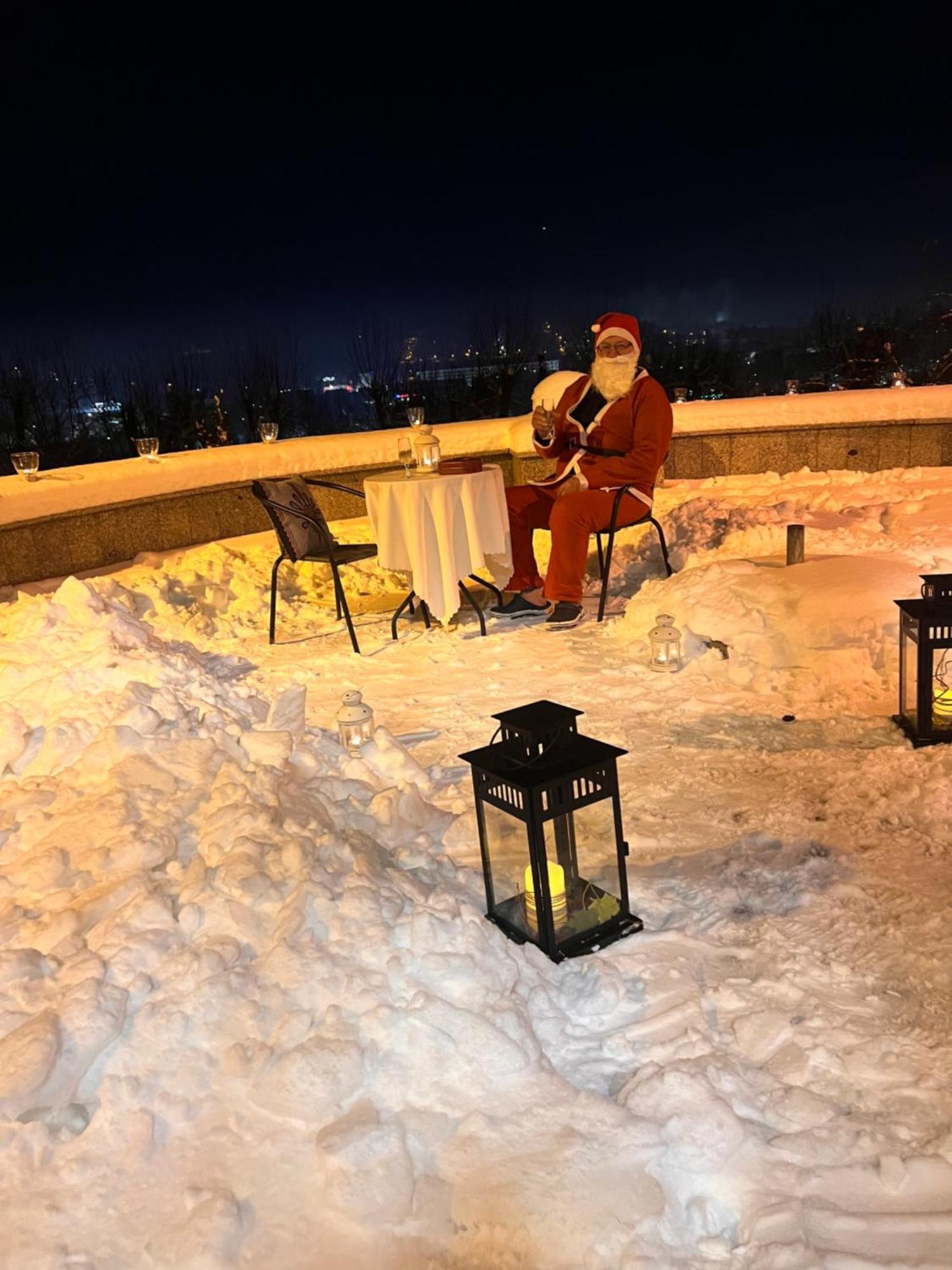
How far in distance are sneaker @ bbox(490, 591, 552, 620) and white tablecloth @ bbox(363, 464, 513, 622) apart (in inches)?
22.2

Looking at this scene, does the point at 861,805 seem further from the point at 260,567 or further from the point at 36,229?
the point at 36,229

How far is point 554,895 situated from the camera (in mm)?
2512

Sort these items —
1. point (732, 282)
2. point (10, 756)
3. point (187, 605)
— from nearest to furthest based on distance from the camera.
Answer: point (10, 756) → point (187, 605) → point (732, 282)

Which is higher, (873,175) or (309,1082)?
(873,175)

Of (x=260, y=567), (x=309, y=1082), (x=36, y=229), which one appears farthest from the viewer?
(x=36, y=229)

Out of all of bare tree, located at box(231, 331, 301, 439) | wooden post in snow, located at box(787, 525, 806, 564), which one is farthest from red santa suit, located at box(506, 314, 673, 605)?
bare tree, located at box(231, 331, 301, 439)

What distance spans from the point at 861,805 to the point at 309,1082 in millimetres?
2145

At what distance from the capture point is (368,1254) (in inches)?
66.4

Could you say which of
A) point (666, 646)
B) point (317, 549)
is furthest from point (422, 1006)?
point (317, 549)

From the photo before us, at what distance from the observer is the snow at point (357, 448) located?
6453mm

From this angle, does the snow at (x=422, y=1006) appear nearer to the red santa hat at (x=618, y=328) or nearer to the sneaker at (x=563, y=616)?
the sneaker at (x=563, y=616)

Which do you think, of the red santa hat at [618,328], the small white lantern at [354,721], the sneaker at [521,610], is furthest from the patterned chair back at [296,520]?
the red santa hat at [618,328]

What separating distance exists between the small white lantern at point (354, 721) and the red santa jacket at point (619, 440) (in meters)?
2.70

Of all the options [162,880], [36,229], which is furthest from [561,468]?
[36,229]
